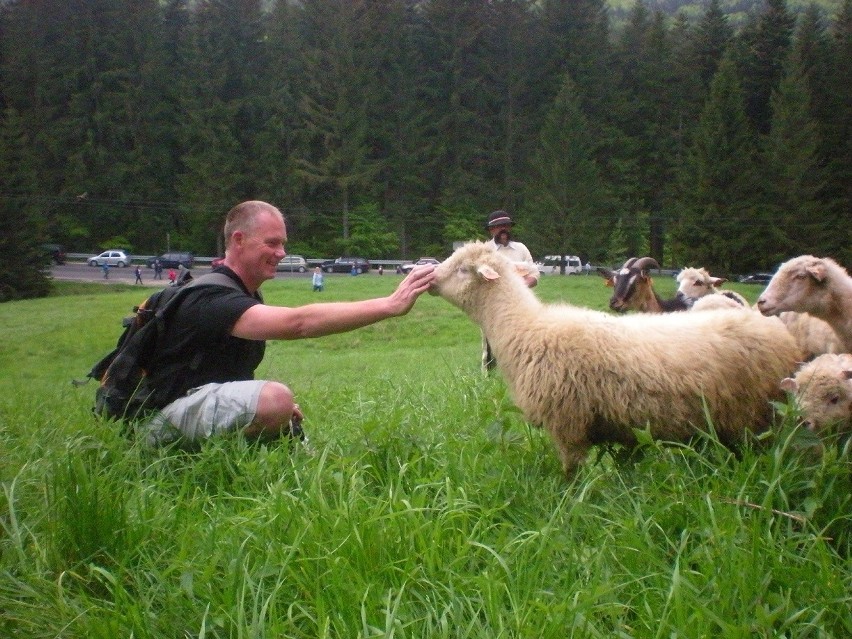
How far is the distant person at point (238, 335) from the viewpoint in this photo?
3.05 meters

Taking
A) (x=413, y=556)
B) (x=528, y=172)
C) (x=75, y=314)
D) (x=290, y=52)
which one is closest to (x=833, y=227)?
(x=528, y=172)

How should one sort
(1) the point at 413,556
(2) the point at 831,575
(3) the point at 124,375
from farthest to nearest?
(3) the point at 124,375 < (1) the point at 413,556 < (2) the point at 831,575

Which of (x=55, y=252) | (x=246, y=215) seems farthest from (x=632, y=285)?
(x=55, y=252)

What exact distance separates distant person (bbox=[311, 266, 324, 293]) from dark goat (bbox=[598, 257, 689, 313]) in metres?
2.98

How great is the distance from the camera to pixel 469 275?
3.70 meters

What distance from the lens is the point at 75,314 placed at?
21.3 feet

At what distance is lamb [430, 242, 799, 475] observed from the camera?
2.98 m

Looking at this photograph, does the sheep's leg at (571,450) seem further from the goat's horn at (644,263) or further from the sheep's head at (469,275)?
the goat's horn at (644,263)

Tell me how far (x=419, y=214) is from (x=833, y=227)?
13.5 ft

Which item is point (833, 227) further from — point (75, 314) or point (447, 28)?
point (75, 314)

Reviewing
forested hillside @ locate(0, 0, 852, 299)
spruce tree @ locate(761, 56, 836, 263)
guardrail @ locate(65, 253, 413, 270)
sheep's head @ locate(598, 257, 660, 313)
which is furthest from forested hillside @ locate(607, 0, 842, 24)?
guardrail @ locate(65, 253, 413, 270)

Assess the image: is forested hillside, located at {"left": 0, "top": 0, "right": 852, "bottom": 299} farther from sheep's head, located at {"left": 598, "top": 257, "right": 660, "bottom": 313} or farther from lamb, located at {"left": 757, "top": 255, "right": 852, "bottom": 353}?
lamb, located at {"left": 757, "top": 255, "right": 852, "bottom": 353}

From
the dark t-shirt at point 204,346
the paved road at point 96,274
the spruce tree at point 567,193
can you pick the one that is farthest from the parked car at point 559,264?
the dark t-shirt at point 204,346

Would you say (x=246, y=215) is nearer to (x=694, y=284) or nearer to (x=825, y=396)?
(x=825, y=396)
